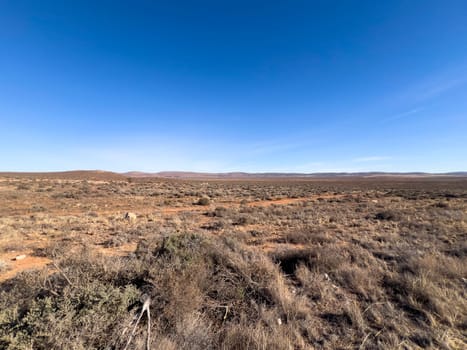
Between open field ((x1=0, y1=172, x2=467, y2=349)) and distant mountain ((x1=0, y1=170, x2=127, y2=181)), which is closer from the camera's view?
open field ((x1=0, y1=172, x2=467, y2=349))

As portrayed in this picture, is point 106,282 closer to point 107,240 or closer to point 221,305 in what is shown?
point 221,305

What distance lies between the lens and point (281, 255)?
17.6 ft

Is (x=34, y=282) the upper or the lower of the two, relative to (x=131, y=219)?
upper

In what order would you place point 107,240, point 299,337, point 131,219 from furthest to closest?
point 131,219 < point 107,240 < point 299,337

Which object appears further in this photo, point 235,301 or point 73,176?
point 73,176

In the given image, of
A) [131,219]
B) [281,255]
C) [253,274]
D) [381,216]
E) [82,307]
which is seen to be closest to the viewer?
[82,307]

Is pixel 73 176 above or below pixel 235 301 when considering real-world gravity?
above

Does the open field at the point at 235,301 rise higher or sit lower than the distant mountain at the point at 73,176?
lower

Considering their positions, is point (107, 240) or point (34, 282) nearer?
point (34, 282)

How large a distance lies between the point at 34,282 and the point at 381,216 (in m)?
15.2

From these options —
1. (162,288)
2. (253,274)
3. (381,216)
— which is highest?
(162,288)

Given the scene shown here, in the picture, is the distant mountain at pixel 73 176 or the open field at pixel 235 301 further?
the distant mountain at pixel 73 176

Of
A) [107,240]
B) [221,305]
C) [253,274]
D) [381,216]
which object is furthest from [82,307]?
[381,216]

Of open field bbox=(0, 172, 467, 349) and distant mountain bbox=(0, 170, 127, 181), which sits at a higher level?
distant mountain bbox=(0, 170, 127, 181)
